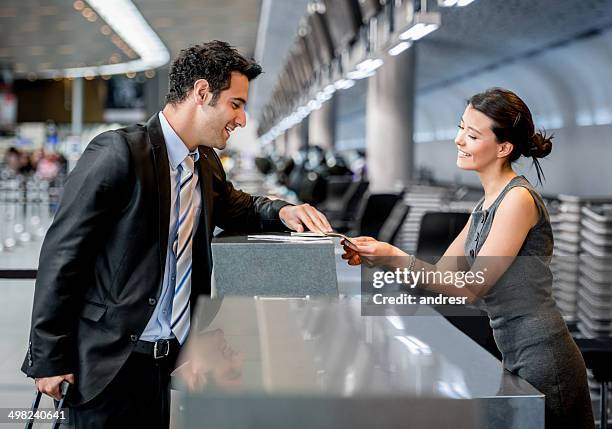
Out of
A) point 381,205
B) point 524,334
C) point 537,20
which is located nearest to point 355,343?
point 524,334

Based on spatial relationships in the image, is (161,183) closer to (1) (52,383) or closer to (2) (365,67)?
(1) (52,383)

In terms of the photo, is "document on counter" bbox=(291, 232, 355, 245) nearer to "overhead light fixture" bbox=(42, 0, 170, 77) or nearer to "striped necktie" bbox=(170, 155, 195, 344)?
"striped necktie" bbox=(170, 155, 195, 344)

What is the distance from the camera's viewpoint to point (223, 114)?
2.29 metres

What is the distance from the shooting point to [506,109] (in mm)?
2352

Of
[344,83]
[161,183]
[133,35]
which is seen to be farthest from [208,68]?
[133,35]

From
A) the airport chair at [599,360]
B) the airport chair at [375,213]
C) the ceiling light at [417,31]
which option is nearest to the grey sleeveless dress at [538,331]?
the airport chair at [599,360]

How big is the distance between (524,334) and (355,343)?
46cm

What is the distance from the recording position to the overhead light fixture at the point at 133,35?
48.7 ft

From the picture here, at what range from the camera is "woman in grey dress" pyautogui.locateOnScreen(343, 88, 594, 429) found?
86.8 inches

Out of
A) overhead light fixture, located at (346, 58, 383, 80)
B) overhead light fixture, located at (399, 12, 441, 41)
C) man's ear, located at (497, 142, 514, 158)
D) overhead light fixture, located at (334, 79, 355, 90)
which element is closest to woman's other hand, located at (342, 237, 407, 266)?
man's ear, located at (497, 142, 514, 158)

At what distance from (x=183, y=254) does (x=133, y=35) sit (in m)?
19.6

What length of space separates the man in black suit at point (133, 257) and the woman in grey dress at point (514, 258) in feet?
1.62

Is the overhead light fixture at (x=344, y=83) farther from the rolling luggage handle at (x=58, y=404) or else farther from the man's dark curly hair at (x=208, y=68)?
the man's dark curly hair at (x=208, y=68)

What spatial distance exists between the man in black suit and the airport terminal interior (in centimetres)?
5
